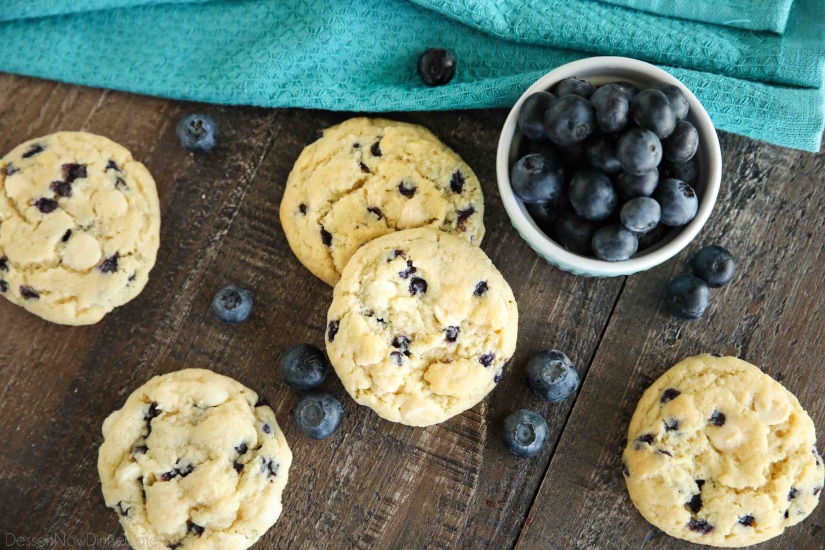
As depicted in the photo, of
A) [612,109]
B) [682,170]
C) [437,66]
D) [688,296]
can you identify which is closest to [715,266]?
[688,296]

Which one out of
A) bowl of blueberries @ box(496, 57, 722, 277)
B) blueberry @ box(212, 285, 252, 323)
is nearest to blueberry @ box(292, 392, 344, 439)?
blueberry @ box(212, 285, 252, 323)

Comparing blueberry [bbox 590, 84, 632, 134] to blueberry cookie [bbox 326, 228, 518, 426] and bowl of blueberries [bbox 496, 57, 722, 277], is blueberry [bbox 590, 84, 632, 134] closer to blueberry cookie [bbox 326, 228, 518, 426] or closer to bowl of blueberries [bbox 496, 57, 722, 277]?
bowl of blueberries [bbox 496, 57, 722, 277]

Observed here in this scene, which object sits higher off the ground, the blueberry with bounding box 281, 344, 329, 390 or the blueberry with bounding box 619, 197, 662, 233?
the blueberry with bounding box 619, 197, 662, 233

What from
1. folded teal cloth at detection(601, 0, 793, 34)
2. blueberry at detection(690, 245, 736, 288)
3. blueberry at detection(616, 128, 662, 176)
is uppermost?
folded teal cloth at detection(601, 0, 793, 34)

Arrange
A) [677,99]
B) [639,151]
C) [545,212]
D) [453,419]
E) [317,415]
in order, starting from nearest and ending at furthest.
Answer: [639,151] < [677,99] < [545,212] < [317,415] < [453,419]

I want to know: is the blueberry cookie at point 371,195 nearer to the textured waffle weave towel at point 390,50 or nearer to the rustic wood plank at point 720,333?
the textured waffle weave towel at point 390,50

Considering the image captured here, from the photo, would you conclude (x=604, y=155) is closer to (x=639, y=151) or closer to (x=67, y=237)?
(x=639, y=151)

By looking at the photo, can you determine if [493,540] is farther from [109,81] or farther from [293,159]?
[109,81]
